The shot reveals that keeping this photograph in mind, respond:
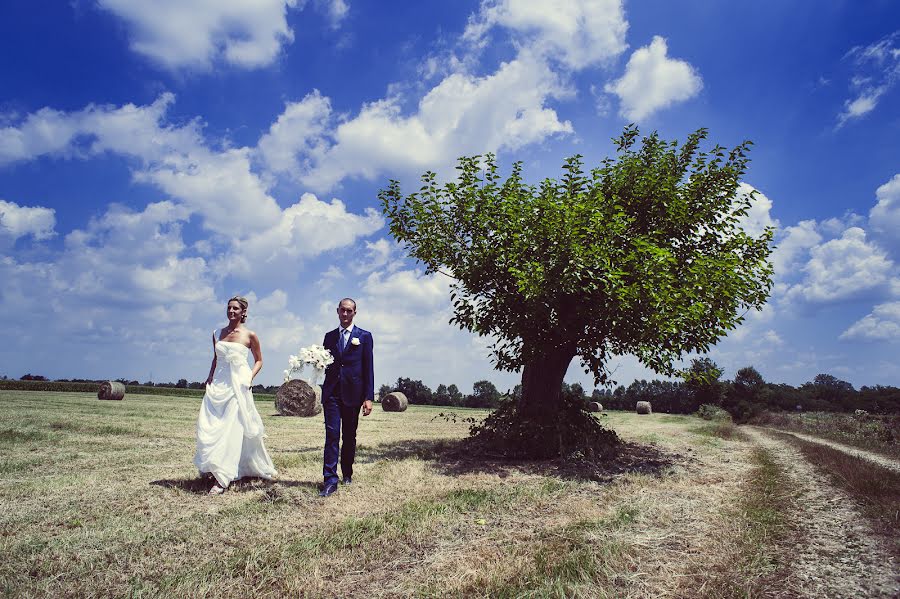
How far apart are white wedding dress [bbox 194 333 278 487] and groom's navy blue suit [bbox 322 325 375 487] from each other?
4.12 ft

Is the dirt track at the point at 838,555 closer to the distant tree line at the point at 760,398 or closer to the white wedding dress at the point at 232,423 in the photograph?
the white wedding dress at the point at 232,423

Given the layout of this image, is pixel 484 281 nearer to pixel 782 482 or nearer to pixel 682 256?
pixel 682 256

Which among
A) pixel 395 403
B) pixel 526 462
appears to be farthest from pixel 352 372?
pixel 395 403

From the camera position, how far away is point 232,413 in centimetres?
773

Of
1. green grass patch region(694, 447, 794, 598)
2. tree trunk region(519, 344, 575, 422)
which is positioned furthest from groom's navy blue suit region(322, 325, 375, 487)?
green grass patch region(694, 447, 794, 598)

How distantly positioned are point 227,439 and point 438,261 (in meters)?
6.15

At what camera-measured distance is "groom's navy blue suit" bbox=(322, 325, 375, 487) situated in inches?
308

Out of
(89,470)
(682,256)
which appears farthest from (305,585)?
(682,256)

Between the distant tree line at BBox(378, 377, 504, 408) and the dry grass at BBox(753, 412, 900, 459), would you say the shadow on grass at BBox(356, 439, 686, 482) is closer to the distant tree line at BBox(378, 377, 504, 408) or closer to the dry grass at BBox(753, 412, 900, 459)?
the dry grass at BBox(753, 412, 900, 459)

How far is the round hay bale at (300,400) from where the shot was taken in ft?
82.4

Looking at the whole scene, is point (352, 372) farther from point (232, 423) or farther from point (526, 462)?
point (526, 462)

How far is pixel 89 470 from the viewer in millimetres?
8172

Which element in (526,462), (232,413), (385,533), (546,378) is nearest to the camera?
(385,533)

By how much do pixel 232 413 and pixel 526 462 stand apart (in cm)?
637
